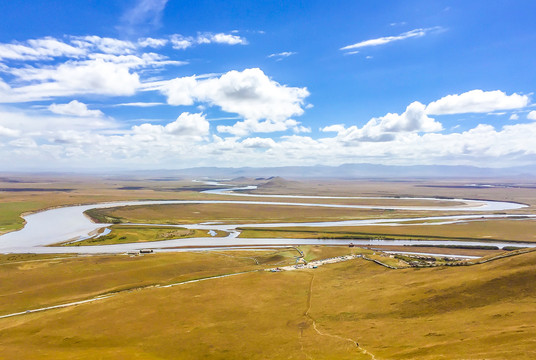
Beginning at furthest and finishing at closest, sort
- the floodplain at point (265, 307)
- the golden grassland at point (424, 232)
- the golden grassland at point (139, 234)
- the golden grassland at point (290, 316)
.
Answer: the golden grassland at point (424, 232) < the golden grassland at point (139, 234) < the floodplain at point (265, 307) < the golden grassland at point (290, 316)

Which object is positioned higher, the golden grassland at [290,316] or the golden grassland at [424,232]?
the golden grassland at [290,316]

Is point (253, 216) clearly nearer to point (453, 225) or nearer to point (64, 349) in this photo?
point (453, 225)

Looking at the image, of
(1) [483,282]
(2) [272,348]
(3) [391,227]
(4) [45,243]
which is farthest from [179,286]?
(3) [391,227]

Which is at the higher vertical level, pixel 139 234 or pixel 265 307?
pixel 265 307

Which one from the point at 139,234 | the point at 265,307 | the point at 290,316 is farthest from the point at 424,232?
the point at 139,234

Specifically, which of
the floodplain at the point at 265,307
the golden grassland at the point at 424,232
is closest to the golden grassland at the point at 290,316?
the floodplain at the point at 265,307

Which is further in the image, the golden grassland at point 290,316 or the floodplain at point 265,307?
the floodplain at point 265,307

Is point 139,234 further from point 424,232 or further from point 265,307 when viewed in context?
point 424,232

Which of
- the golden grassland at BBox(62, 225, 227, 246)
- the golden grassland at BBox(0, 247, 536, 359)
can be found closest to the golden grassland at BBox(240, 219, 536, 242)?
the golden grassland at BBox(62, 225, 227, 246)

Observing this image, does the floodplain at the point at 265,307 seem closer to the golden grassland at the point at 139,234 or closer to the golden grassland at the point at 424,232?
the golden grassland at the point at 139,234
